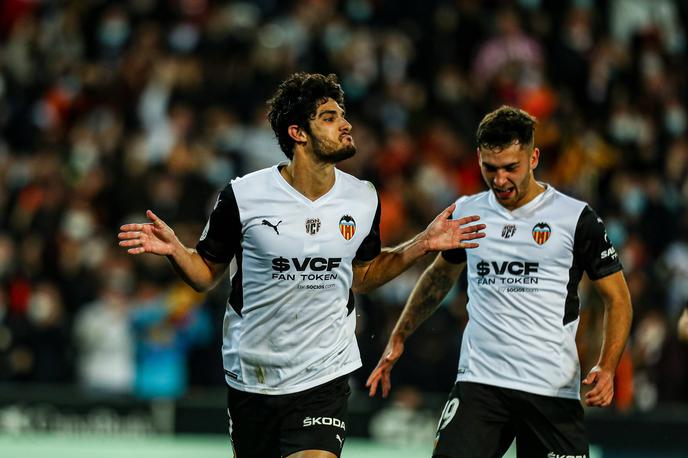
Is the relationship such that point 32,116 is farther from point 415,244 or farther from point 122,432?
point 415,244

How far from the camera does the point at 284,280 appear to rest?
718cm

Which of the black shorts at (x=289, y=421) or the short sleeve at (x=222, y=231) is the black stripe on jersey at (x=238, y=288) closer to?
the short sleeve at (x=222, y=231)

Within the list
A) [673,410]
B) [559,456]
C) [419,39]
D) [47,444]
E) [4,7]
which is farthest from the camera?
[4,7]

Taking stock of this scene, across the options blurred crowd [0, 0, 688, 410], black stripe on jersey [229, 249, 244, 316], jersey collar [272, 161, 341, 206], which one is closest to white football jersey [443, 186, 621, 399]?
jersey collar [272, 161, 341, 206]

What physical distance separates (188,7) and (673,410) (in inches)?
343

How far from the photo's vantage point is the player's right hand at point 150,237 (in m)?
6.90

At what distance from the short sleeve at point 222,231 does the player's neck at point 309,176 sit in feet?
1.18

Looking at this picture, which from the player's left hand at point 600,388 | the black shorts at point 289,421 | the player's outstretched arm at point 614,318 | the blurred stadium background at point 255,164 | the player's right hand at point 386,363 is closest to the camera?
the player's left hand at point 600,388

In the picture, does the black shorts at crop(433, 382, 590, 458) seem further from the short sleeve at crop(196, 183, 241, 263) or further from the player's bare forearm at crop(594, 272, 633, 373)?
the short sleeve at crop(196, 183, 241, 263)

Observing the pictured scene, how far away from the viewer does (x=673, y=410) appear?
40.0ft

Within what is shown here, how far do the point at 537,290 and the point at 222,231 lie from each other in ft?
5.65

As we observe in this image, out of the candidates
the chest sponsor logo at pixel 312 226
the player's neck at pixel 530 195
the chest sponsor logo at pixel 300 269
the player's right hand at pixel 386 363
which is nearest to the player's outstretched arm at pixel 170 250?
the chest sponsor logo at pixel 300 269

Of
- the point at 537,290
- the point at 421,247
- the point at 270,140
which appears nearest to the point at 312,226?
the point at 421,247

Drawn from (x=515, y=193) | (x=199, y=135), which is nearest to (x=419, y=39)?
(x=199, y=135)
